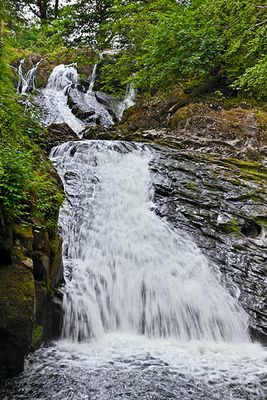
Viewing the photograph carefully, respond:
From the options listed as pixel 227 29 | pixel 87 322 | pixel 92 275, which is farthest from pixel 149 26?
pixel 87 322

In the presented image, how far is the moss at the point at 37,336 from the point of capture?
420cm

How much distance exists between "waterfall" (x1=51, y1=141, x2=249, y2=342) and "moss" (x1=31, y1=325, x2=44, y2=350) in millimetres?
410

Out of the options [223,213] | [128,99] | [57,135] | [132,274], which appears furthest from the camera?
[128,99]

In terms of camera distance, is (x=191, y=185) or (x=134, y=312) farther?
(x=191, y=185)

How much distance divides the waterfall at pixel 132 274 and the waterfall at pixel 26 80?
1049cm

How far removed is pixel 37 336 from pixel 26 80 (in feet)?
51.4

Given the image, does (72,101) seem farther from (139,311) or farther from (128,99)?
(139,311)

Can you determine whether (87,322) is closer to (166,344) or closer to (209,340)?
(166,344)

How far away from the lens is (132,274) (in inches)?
228

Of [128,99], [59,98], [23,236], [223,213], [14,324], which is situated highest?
[128,99]

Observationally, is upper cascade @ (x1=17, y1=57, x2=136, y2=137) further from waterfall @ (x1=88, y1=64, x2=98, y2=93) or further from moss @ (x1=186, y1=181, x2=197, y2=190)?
moss @ (x1=186, y1=181, x2=197, y2=190)

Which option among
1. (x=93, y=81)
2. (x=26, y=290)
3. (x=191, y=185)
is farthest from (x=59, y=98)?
(x=26, y=290)

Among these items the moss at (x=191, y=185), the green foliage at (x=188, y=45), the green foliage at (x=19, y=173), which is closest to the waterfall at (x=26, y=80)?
the green foliage at (x=188, y=45)

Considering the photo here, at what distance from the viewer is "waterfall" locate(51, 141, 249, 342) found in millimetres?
5082
